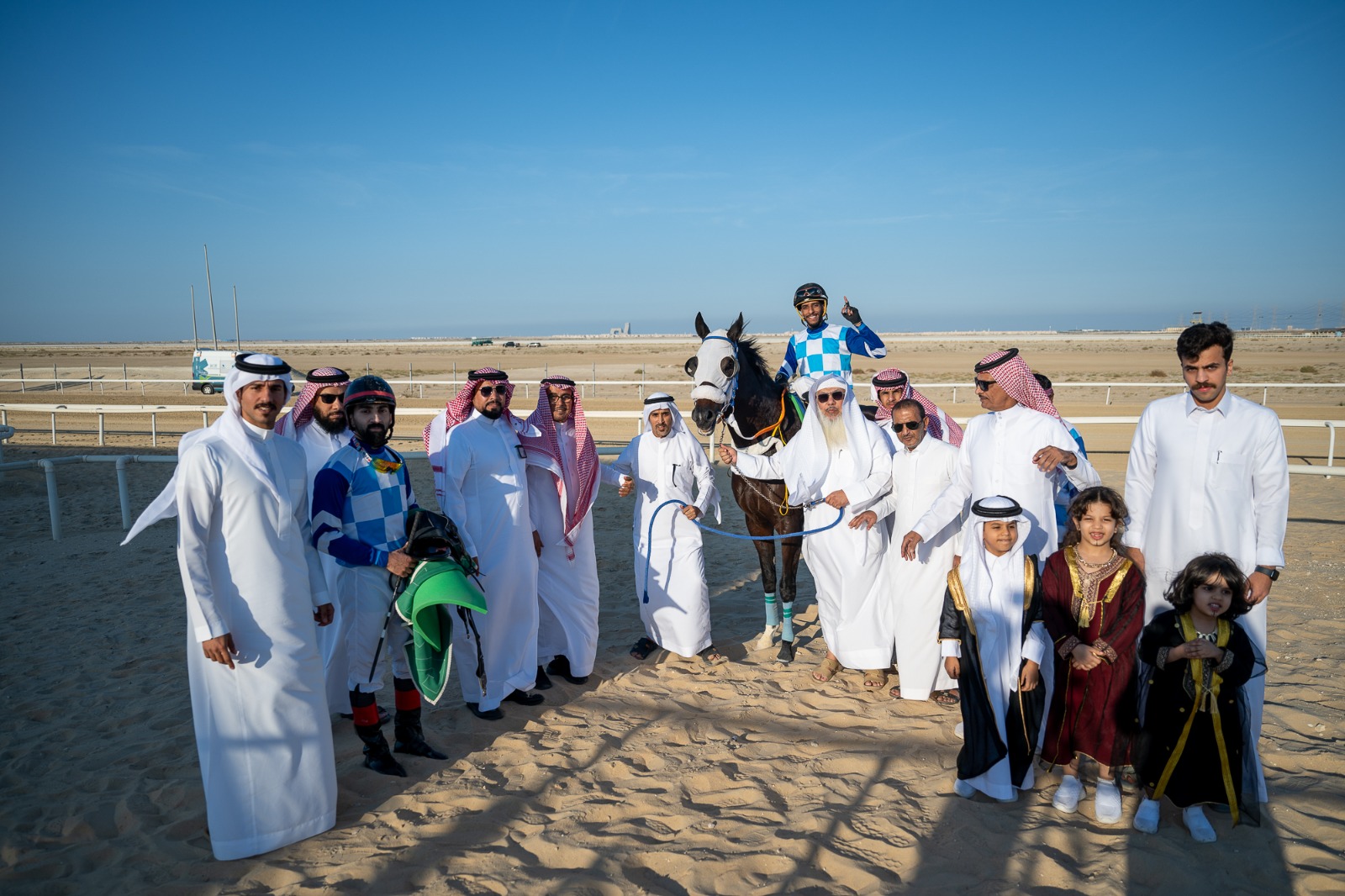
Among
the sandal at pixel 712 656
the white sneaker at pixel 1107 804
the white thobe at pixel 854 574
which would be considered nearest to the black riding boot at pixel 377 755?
the sandal at pixel 712 656

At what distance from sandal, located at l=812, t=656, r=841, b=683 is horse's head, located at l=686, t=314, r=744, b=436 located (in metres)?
1.69

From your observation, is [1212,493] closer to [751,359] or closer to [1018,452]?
[1018,452]

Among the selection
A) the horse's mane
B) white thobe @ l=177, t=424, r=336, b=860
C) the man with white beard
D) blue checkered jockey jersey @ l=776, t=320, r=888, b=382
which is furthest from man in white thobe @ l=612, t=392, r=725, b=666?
white thobe @ l=177, t=424, r=336, b=860

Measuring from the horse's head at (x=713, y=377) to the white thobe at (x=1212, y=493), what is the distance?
2.48 metres

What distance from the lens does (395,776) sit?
379 centimetres

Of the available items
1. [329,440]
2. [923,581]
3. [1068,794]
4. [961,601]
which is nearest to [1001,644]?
[961,601]

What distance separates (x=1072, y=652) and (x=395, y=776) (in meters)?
3.18

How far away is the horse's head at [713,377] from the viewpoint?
514cm

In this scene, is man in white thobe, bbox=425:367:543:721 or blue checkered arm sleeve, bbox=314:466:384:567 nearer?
blue checkered arm sleeve, bbox=314:466:384:567

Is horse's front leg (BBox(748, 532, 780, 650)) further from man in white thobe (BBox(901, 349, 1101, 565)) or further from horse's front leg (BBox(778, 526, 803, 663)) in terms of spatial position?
man in white thobe (BBox(901, 349, 1101, 565))

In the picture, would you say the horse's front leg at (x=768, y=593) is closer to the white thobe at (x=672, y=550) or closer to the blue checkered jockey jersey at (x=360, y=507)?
the white thobe at (x=672, y=550)

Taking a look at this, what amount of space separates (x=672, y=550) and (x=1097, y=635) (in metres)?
2.78

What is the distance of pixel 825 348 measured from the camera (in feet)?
20.4

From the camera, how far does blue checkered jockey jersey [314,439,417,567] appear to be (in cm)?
354
